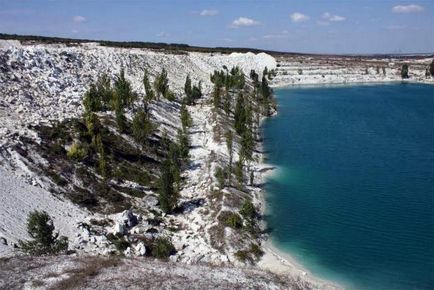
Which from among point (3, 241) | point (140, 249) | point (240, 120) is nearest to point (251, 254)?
point (140, 249)

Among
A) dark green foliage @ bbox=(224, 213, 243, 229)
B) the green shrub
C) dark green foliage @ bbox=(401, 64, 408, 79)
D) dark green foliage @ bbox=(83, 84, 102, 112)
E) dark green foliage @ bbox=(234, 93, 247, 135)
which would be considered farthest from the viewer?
dark green foliage @ bbox=(401, 64, 408, 79)

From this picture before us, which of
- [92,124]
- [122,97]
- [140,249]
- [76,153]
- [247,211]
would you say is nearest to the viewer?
[140,249]

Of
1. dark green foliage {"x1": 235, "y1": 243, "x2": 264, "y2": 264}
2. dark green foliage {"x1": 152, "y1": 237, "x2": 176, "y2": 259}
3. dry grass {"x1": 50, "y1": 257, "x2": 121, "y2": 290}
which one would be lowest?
dark green foliage {"x1": 235, "y1": 243, "x2": 264, "y2": 264}

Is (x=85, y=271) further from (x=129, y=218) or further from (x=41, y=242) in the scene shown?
(x=129, y=218)

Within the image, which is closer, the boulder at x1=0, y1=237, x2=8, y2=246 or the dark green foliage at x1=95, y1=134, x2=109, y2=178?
the boulder at x1=0, y1=237, x2=8, y2=246

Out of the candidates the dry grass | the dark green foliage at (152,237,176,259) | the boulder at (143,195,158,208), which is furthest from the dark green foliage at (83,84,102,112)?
the dry grass

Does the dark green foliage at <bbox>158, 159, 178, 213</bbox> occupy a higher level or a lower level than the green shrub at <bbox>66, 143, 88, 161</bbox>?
lower

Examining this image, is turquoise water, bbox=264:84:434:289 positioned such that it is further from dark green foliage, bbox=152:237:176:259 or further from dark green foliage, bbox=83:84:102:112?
dark green foliage, bbox=83:84:102:112
